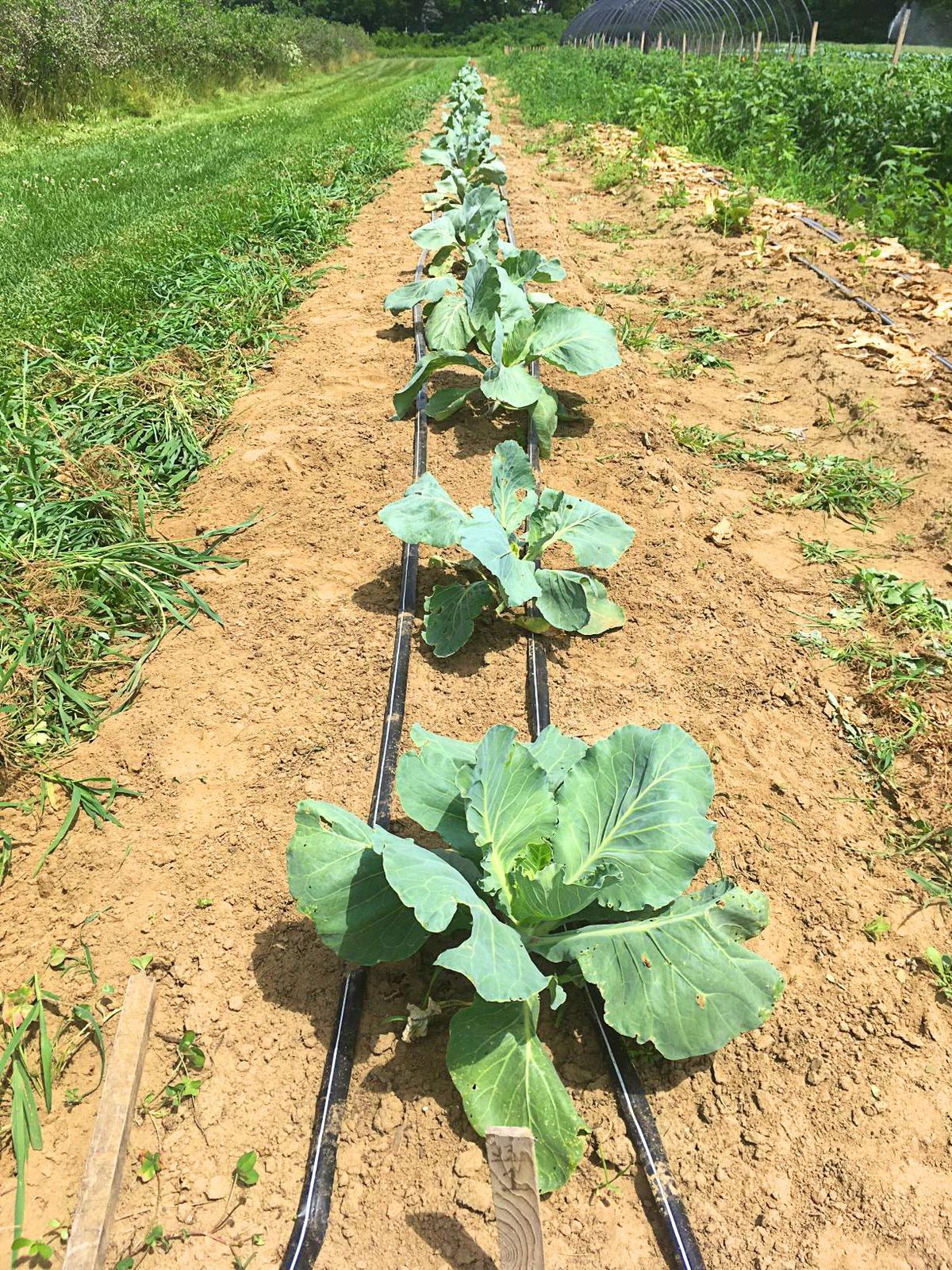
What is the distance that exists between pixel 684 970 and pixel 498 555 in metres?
1.30

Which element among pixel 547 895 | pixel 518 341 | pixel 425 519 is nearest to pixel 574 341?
pixel 518 341

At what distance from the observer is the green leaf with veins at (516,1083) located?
155 cm

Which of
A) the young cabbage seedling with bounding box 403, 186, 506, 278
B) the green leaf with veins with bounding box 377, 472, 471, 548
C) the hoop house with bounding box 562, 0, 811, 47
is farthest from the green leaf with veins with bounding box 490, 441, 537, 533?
the hoop house with bounding box 562, 0, 811, 47

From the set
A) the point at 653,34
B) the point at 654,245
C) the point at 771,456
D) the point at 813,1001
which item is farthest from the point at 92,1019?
the point at 653,34

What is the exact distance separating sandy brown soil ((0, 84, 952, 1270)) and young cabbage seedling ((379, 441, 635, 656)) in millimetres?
131

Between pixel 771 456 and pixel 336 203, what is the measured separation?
16.8ft

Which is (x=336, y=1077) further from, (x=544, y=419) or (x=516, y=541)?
(x=544, y=419)

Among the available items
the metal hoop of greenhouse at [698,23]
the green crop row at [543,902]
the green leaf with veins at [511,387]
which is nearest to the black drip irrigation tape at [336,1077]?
the green crop row at [543,902]

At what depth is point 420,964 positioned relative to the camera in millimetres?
1927

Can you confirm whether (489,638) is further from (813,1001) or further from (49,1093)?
(49,1093)

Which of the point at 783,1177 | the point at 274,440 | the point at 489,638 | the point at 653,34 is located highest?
the point at 653,34

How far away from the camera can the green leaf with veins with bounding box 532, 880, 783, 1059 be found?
5.44ft

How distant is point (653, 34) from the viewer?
23.2 meters

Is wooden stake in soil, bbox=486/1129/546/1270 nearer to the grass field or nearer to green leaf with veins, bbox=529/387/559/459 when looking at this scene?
the grass field
